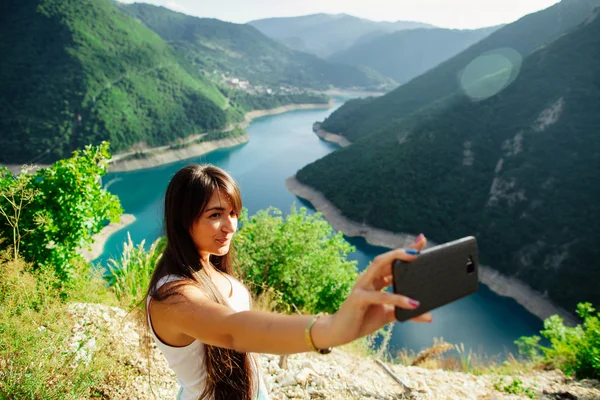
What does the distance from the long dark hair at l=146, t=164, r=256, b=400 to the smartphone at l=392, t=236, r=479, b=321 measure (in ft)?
3.30

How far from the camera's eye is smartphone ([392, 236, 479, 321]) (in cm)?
131

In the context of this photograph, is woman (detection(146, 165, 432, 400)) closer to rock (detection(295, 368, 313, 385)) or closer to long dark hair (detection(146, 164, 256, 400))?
long dark hair (detection(146, 164, 256, 400))

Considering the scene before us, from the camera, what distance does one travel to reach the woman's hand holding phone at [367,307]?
1257 millimetres

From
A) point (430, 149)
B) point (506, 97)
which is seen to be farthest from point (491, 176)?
point (506, 97)

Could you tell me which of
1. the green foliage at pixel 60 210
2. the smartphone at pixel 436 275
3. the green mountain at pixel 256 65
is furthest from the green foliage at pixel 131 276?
the green mountain at pixel 256 65

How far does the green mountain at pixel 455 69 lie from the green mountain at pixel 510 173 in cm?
2224

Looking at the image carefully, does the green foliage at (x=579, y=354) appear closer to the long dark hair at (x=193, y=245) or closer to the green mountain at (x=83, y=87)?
the long dark hair at (x=193, y=245)

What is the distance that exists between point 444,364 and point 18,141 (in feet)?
244

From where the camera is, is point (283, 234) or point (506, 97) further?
point (506, 97)

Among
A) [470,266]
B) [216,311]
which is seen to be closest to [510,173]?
[470,266]

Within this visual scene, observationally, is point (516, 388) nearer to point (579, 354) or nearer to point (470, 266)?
point (579, 354)

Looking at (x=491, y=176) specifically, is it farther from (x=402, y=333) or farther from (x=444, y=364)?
(x=444, y=364)

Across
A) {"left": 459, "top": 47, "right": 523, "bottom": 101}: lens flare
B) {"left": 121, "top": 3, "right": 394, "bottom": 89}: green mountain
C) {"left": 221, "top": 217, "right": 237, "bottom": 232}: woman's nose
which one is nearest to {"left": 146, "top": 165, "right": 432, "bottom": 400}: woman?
{"left": 221, "top": 217, "right": 237, "bottom": 232}: woman's nose

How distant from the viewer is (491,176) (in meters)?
48.5
